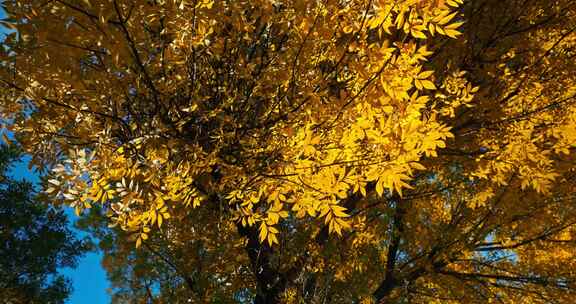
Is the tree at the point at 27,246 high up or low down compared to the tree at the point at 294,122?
up

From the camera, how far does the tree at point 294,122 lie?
8.04 feet

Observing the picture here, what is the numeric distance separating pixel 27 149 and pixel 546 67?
18.8 feet

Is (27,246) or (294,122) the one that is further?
(27,246)

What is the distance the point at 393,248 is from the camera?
9.62 metres

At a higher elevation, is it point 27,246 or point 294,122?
point 27,246

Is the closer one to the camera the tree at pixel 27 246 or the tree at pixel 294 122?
the tree at pixel 294 122

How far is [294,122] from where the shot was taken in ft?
10.1

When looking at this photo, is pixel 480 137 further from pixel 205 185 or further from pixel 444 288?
pixel 444 288

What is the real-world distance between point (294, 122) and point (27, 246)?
17.1 metres

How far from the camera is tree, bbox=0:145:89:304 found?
1502 cm

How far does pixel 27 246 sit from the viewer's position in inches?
616

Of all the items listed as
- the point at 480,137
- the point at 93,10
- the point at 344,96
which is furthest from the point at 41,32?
the point at 480,137

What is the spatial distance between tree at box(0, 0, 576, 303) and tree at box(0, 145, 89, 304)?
372 inches

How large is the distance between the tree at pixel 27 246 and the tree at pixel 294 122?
944 centimetres
